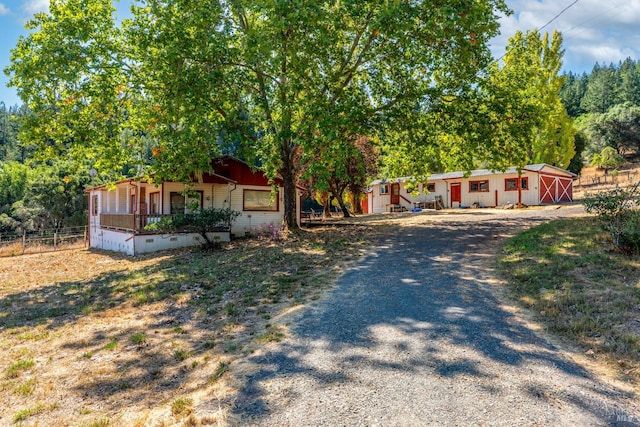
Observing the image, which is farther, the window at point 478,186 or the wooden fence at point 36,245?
the window at point 478,186

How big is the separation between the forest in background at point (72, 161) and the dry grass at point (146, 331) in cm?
673

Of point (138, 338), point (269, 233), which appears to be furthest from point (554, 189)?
point (138, 338)

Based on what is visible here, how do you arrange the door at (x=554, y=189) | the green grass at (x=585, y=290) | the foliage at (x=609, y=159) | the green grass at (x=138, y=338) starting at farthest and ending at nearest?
1. the foliage at (x=609, y=159)
2. the door at (x=554, y=189)
3. the green grass at (x=138, y=338)
4. the green grass at (x=585, y=290)

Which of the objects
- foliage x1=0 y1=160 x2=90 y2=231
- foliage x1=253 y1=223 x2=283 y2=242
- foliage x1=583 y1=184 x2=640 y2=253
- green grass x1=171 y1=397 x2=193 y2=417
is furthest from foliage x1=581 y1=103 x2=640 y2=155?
green grass x1=171 y1=397 x2=193 y2=417

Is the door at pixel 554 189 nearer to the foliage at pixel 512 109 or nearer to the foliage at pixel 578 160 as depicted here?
the foliage at pixel 578 160

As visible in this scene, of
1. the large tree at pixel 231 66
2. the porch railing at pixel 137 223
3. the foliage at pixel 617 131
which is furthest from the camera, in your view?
the foliage at pixel 617 131

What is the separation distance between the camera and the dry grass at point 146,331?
12.2ft

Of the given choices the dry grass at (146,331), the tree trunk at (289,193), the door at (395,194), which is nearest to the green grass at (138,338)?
the dry grass at (146,331)

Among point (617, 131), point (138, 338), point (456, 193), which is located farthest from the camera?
point (617, 131)

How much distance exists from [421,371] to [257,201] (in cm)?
1551

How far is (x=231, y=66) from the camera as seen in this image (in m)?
12.4

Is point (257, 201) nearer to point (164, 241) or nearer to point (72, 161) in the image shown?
point (164, 241)

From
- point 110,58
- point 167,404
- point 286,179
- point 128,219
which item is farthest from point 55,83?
point 167,404

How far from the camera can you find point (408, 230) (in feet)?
46.5
